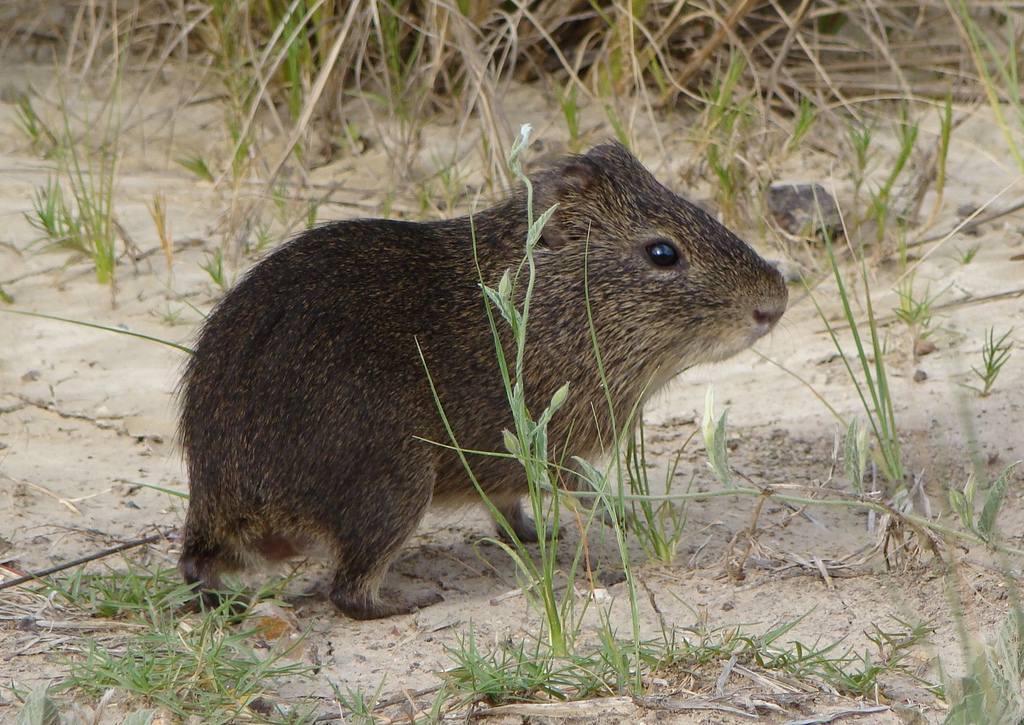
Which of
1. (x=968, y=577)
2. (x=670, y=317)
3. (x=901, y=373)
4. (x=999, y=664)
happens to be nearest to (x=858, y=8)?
(x=901, y=373)

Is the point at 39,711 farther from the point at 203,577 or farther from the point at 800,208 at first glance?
the point at 800,208

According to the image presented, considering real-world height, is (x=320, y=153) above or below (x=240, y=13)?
below

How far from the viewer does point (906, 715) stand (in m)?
2.37

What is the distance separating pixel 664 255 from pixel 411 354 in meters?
0.83

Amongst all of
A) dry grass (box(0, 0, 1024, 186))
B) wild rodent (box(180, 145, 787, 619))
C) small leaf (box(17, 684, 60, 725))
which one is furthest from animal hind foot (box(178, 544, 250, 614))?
dry grass (box(0, 0, 1024, 186))

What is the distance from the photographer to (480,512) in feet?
13.9

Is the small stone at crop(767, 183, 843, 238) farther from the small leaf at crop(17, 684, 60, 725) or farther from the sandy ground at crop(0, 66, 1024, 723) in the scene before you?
the small leaf at crop(17, 684, 60, 725)

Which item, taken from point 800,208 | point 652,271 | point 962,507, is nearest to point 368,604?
point 652,271

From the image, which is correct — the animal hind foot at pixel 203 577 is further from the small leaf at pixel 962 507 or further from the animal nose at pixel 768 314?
the small leaf at pixel 962 507

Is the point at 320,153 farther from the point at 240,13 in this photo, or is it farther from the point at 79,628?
the point at 79,628

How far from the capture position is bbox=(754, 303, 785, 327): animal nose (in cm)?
349

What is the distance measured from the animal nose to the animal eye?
0.29 meters

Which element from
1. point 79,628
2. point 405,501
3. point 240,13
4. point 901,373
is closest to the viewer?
point 79,628

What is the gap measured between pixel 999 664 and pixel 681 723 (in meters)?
0.63
